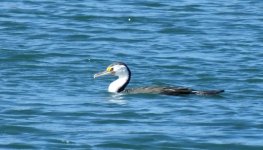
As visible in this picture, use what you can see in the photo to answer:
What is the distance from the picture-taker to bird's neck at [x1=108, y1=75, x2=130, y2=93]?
22.4 meters

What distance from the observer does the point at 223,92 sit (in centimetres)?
2170

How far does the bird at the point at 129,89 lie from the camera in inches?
845

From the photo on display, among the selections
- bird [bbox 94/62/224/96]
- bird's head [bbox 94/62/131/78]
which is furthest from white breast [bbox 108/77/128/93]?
bird's head [bbox 94/62/131/78]

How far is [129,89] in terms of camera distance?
22.3 meters

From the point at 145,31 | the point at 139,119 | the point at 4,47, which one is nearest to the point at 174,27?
the point at 145,31

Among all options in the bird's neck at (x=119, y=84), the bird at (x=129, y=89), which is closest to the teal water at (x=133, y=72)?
the bird at (x=129, y=89)

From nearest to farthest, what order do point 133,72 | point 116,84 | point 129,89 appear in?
point 129,89
point 116,84
point 133,72

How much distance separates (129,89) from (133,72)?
6.63ft

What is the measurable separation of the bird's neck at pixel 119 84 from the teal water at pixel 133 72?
208mm

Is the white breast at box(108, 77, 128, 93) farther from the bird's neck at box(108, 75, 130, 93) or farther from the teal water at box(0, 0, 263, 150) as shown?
the teal water at box(0, 0, 263, 150)

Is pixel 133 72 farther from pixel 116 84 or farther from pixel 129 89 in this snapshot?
pixel 129 89

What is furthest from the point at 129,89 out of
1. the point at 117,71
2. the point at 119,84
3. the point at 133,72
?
the point at 133,72

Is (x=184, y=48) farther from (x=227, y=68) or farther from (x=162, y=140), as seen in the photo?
(x=162, y=140)

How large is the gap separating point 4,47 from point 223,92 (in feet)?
20.7
